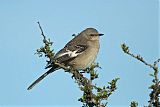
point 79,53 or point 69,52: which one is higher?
point 79,53

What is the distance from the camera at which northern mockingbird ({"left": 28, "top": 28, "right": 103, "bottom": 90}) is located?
8.55 metres

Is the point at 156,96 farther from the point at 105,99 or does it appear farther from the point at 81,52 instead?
the point at 81,52

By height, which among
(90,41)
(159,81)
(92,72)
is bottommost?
(159,81)

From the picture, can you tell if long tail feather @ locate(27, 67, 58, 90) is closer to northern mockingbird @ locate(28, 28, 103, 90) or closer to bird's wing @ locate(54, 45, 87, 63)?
northern mockingbird @ locate(28, 28, 103, 90)

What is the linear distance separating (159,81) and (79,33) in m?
6.47

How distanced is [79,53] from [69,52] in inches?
15.3

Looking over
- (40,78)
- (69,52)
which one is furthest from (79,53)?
(40,78)

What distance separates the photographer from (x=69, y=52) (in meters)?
8.95

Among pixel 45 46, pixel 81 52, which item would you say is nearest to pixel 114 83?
pixel 45 46

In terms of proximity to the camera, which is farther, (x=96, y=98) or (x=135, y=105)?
(x=96, y=98)

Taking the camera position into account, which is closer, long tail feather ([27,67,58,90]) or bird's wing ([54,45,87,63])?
long tail feather ([27,67,58,90])

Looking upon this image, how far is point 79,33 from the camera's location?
10461 millimetres

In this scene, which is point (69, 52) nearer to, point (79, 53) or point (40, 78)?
point (79, 53)

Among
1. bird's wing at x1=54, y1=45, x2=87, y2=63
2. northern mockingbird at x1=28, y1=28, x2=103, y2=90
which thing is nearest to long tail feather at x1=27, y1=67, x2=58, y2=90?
northern mockingbird at x1=28, y1=28, x2=103, y2=90
